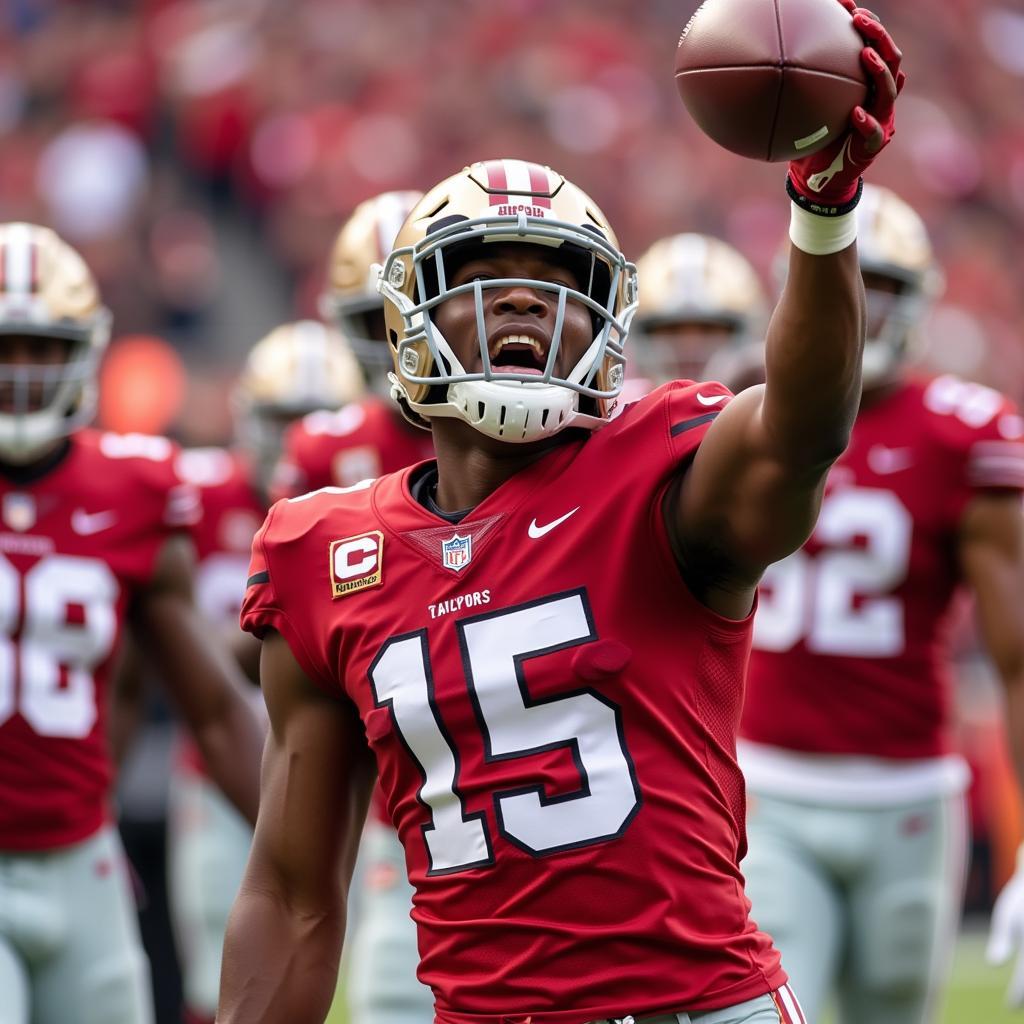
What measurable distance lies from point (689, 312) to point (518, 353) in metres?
3.70

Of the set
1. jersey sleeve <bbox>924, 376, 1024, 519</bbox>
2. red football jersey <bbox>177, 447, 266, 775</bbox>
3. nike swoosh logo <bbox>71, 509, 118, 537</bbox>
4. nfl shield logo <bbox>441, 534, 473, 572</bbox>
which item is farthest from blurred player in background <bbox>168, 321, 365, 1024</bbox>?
nfl shield logo <bbox>441, 534, 473, 572</bbox>

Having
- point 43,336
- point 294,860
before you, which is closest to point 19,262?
point 43,336

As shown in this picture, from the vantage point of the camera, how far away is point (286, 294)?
1209 cm

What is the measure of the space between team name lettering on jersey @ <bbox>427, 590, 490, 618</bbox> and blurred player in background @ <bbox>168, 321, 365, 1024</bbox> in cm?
398

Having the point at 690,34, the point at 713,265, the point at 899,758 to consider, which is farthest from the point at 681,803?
the point at 713,265

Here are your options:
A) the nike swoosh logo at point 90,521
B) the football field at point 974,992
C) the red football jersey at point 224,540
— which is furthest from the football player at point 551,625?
the football field at point 974,992

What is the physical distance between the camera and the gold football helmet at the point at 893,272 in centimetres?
482

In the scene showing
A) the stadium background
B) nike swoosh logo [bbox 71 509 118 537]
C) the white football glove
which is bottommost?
the stadium background

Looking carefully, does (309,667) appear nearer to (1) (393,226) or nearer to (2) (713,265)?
(1) (393,226)

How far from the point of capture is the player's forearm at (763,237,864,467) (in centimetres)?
214

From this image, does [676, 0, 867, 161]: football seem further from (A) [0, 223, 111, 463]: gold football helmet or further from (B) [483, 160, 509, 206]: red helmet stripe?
(A) [0, 223, 111, 463]: gold football helmet

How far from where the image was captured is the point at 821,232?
2.13 metres

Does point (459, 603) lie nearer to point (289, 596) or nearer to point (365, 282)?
point (289, 596)

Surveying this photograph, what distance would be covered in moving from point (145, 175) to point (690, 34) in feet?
32.7
